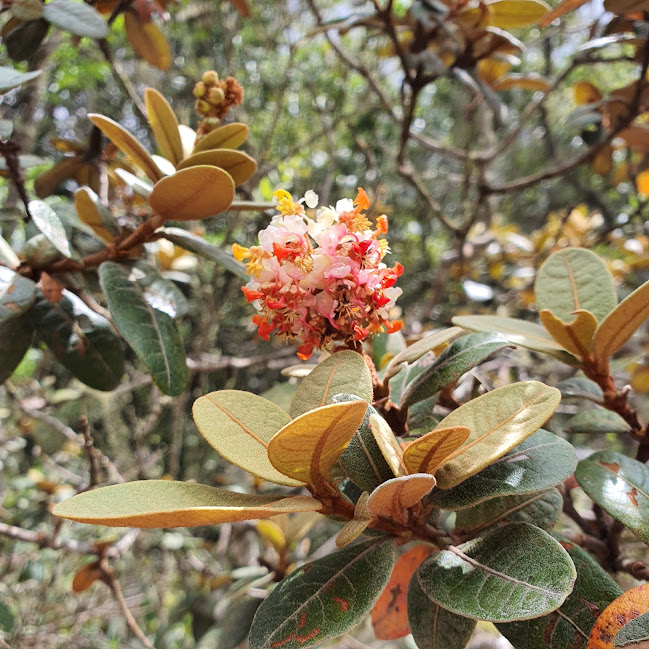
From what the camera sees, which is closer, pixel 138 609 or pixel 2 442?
pixel 2 442

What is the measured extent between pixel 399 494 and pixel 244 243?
705mm

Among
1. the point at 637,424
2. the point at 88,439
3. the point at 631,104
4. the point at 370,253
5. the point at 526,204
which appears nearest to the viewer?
the point at 370,253

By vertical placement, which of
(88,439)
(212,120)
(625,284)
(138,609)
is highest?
(212,120)

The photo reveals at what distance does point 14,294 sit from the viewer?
2.50ft

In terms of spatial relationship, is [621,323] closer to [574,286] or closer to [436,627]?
[574,286]

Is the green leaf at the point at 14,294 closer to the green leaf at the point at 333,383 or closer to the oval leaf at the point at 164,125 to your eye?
the oval leaf at the point at 164,125

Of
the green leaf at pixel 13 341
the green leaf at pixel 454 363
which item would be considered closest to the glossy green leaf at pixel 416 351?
the green leaf at pixel 454 363

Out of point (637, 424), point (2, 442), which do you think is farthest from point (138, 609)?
point (637, 424)

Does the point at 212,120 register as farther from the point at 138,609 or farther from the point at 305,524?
the point at 138,609

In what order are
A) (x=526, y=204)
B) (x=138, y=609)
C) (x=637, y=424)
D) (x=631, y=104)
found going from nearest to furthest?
(x=637, y=424) → (x=631, y=104) → (x=138, y=609) → (x=526, y=204)

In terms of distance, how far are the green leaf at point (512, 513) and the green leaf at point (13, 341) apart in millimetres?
722

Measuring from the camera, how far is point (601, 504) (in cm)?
61

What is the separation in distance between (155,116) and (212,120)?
0.10 metres

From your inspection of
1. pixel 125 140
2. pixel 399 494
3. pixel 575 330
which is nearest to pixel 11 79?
pixel 125 140
